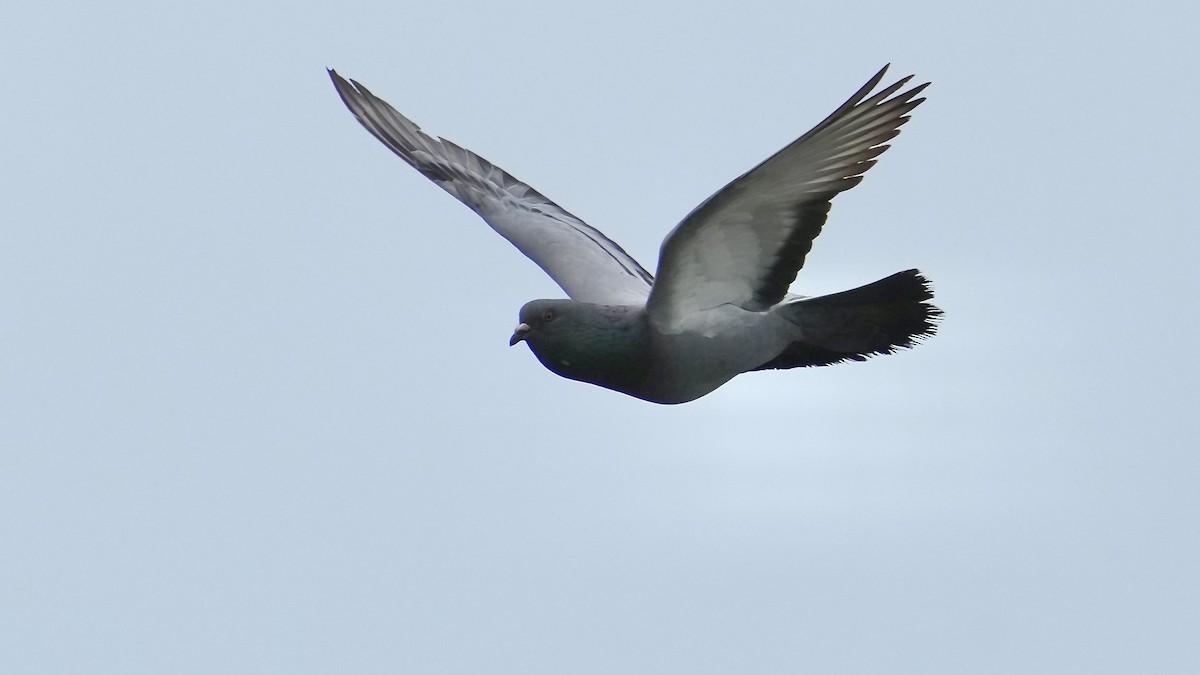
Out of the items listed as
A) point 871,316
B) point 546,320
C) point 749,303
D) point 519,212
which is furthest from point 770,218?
point 519,212

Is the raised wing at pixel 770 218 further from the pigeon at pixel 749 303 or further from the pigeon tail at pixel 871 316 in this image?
the pigeon tail at pixel 871 316

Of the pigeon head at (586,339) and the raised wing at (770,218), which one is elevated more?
the raised wing at (770,218)

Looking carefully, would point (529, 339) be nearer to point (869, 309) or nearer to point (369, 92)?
point (869, 309)

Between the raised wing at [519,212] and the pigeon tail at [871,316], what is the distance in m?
1.33

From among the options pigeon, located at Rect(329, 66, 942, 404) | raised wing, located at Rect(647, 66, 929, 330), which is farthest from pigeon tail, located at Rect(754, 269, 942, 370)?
raised wing, located at Rect(647, 66, 929, 330)

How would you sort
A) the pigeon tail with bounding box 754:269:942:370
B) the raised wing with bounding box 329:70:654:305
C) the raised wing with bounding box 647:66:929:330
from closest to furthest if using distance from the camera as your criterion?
the raised wing with bounding box 647:66:929:330 < the pigeon tail with bounding box 754:269:942:370 < the raised wing with bounding box 329:70:654:305

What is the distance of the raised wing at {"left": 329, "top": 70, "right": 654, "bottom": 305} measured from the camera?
43.7ft

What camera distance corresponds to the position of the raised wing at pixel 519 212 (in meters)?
13.3

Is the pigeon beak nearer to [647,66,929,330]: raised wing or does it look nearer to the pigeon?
the pigeon

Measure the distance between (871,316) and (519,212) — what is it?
11.2ft

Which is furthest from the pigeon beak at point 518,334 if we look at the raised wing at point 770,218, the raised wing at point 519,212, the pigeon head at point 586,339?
the raised wing at point 519,212

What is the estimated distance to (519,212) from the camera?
47.4 ft

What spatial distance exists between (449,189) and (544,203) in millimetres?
814

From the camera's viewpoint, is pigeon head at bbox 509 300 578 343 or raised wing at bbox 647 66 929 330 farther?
pigeon head at bbox 509 300 578 343
